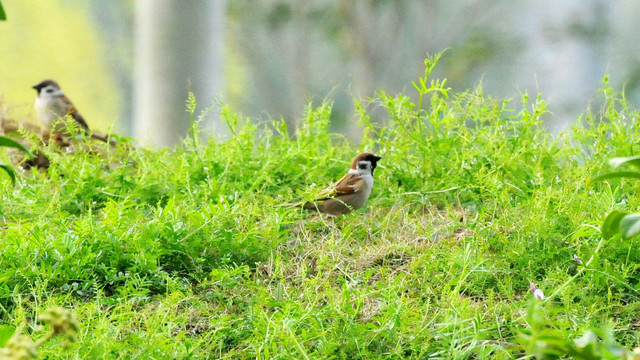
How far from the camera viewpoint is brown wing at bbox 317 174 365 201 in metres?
3.85

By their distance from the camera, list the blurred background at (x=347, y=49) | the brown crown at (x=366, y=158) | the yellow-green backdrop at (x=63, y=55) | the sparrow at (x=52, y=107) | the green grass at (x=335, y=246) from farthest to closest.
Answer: the yellow-green backdrop at (x=63, y=55) → the blurred background at (x=347, y=49) → the sparrow at (x=52, y=107) → the brown crown at (x=366, y=158) → the green grass at (x=335, y=246)

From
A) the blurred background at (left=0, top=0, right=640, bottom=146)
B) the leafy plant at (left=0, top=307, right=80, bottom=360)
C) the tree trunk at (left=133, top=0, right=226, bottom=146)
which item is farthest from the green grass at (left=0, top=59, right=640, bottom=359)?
the blurred background at (left=0, top=0, right=640, bottom=146)

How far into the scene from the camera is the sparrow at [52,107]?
570cm

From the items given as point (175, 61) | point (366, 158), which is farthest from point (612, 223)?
point (175, 61)

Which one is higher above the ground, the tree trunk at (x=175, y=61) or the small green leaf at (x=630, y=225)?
the tree trunk at (x=175, y=61)

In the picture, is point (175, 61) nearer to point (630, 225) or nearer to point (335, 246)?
point (335, 246)

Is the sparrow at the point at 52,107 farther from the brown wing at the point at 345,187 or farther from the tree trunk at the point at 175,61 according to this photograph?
the brown wing at the point at 345,187

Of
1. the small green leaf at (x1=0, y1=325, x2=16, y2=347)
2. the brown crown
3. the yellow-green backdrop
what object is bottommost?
the brown crown

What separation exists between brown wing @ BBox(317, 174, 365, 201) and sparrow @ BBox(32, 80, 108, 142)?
93.0 inches

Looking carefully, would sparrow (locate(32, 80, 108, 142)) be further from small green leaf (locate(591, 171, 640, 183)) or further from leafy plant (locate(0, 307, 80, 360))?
small green leaf (locate(591, 171, 640, 183))

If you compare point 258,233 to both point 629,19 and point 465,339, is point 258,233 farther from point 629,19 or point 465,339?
point 629,19

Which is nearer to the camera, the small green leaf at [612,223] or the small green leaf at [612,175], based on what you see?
the small green leaf at [612,175]

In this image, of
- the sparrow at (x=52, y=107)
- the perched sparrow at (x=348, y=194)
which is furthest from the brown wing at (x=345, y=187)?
the sparrow at (x=52, y=107)

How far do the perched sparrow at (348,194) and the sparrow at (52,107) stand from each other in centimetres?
233
